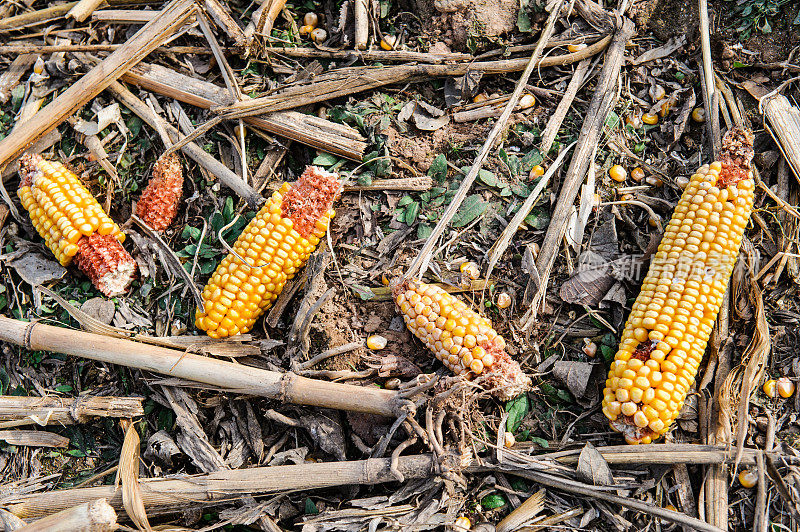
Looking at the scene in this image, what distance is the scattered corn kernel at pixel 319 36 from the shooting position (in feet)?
14.7

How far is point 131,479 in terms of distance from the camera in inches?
133

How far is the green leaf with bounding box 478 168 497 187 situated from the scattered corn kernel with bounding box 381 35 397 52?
129cm

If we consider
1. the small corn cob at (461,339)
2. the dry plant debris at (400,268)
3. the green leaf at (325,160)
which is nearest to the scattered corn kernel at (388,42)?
the dry plant debris at (400,268)

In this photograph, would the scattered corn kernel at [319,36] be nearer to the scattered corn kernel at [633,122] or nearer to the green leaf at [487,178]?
the green leaf at [487,178]

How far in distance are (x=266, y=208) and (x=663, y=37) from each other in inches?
130

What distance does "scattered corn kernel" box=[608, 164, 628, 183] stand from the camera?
3938mm

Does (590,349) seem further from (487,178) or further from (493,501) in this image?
(487,178)

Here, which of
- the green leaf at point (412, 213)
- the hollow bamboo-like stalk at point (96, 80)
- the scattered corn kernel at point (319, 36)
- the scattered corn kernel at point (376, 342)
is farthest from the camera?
the scattered corn kernel at point (319, 36)

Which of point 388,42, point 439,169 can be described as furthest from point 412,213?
point 388,42

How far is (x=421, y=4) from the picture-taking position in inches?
171

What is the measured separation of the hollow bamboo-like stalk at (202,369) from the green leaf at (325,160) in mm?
1554

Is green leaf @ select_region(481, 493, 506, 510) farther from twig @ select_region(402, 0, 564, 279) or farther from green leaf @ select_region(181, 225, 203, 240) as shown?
green leaf @ select_region(181, 225, 203, 240)

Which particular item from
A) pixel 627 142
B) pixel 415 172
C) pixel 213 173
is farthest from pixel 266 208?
pixel 627 142

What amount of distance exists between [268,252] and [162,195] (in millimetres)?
1098
